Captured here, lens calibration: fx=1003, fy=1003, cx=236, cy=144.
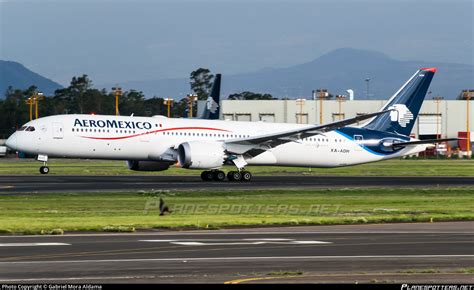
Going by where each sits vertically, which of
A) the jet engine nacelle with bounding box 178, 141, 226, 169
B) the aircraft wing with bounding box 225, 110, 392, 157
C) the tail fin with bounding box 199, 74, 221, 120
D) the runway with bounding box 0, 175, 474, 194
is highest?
the tail fin with bounding box 199, 74, 221, 120

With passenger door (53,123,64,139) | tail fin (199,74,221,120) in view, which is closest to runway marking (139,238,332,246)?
passenger door (53,123,64,139)

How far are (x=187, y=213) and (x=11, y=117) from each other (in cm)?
13087

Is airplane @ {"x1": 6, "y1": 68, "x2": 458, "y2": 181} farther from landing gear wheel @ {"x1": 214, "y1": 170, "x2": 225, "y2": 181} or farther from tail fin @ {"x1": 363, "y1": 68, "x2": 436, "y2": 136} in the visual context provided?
tail fin @ {"x1": 363, "y1": 68, "x2": 436, "y2": 136}

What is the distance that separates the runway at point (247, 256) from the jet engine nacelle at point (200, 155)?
24.4 meters

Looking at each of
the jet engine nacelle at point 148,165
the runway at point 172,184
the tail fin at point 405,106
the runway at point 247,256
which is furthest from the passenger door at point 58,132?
the runway at point 247,256

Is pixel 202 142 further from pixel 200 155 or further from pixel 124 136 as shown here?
pixel 124 136

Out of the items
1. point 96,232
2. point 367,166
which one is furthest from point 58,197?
point 367,166

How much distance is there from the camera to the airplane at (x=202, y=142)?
53.4m

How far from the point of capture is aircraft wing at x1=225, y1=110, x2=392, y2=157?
54588 mm

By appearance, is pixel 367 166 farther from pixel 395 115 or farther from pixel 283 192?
pixel 283 192

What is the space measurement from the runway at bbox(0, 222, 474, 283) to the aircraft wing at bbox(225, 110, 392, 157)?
26.2 meters

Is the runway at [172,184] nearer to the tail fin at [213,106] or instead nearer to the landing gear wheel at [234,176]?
the landing gear wheel at [234,176]

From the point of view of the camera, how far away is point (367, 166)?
263 ft

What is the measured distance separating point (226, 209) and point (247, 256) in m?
14.4
